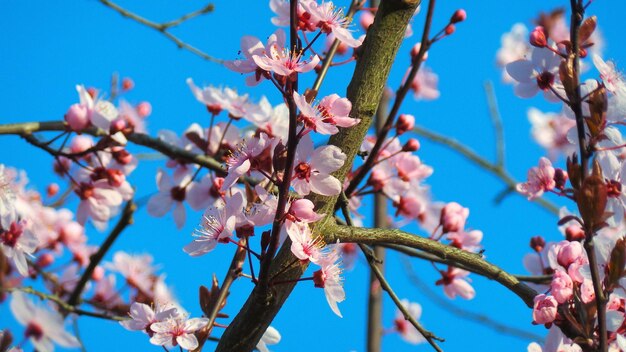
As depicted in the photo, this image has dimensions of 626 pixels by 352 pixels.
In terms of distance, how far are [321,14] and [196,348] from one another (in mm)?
608

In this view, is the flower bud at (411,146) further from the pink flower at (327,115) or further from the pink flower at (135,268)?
the pink flower at (135,268)

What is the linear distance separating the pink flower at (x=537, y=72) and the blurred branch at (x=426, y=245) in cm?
43

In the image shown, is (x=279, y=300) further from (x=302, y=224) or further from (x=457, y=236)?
(x=457, y=236)

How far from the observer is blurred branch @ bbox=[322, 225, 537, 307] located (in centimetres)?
119

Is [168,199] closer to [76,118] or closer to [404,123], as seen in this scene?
[76,118]

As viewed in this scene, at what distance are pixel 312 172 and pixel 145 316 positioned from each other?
1.40 feet

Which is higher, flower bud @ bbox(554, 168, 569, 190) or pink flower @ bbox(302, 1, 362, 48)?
flower bud @ bbox(554, 168, 569, 190)

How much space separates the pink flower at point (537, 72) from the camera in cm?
147

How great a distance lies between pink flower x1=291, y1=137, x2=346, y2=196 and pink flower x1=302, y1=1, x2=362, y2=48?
224 mm

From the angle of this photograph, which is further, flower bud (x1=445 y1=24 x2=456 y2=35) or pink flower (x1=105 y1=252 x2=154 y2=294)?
pink flower (x1=105 y1=252 x2=154 y2=294)

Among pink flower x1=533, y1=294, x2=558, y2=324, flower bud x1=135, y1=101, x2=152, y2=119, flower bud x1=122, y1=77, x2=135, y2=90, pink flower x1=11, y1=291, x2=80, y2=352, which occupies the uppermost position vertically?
flower bud x1=122, y1=77, x2=135, y2=90

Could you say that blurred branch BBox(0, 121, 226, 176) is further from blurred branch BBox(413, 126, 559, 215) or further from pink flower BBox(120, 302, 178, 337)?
blurred branch BBox(413, 126, 559, 215)

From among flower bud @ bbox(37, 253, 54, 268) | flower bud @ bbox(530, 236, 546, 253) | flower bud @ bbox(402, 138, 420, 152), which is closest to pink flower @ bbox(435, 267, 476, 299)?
flower bud @ bbox(530, 236, 546, 253)

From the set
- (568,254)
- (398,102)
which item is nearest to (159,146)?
(398,102)
